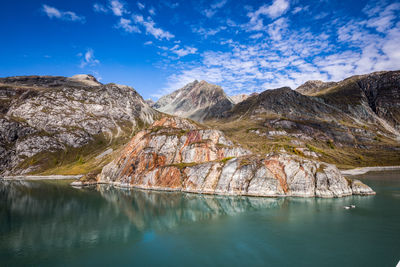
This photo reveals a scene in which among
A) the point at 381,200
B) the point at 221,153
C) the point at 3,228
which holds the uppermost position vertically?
the point at 221,153

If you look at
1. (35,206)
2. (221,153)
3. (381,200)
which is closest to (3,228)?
(35,206)

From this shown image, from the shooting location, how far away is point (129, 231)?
59.2 m

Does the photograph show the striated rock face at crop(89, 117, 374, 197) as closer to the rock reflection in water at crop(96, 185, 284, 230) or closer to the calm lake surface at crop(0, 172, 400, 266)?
the rock reflection in water at crop(96, 185, 284, 230)

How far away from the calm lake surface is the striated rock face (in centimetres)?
769

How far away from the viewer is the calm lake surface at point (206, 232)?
42625 mm

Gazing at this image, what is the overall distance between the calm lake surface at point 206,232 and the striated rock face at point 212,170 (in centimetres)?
769

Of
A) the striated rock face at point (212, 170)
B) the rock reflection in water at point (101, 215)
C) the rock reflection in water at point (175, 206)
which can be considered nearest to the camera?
the rock reflection in water at point (101, 215)

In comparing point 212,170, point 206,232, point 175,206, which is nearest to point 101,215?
point 175,206

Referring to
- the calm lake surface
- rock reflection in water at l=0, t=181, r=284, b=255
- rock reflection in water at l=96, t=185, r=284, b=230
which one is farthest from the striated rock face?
rock reflection in water at l=0, t=181, r=284, b=255

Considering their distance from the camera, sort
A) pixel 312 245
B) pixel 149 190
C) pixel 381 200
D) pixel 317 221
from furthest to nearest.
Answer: pixel 149 190
pixel 381 200
pixel 317 221
pixel 312 245

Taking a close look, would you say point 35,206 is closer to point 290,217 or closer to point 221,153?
point 221,153

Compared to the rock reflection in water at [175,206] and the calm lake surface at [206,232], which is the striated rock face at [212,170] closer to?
the rock reflection in water at [175,206]

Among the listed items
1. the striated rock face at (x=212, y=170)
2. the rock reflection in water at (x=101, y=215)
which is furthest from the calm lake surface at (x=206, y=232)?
the striated rock face at (x=212, y=170)

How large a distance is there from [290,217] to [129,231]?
44.2 meters
